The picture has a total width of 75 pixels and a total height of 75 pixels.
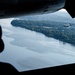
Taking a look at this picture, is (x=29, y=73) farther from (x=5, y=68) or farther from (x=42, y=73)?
(x=5, y=68)

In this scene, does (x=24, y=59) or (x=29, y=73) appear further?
(x=24, y=59)


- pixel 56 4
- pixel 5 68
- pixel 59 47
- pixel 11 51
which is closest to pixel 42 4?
pixel 56 4

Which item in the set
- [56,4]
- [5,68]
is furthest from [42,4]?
[5,68]

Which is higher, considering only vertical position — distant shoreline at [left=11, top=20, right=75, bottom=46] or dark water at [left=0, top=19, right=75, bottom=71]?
distant shoreline at [left=11, top=20, right=75, bottom=46]

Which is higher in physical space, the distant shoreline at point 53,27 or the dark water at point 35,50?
the distant shoreline at point 53,27

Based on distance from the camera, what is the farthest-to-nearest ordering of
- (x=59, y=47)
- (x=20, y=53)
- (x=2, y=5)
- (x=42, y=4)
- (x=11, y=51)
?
1. (x=59, y=47)
2. (x=20, y=53)
3. (x=11, y=51)
4. (x=42, y=4)
5. (x=2, y=5)

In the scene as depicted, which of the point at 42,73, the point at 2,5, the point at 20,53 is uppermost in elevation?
the point at 2,5

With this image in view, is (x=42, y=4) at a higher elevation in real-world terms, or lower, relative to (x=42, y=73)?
higher

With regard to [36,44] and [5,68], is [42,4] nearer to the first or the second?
[5,68]

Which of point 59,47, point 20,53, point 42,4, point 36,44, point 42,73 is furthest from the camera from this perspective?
point 36,44
